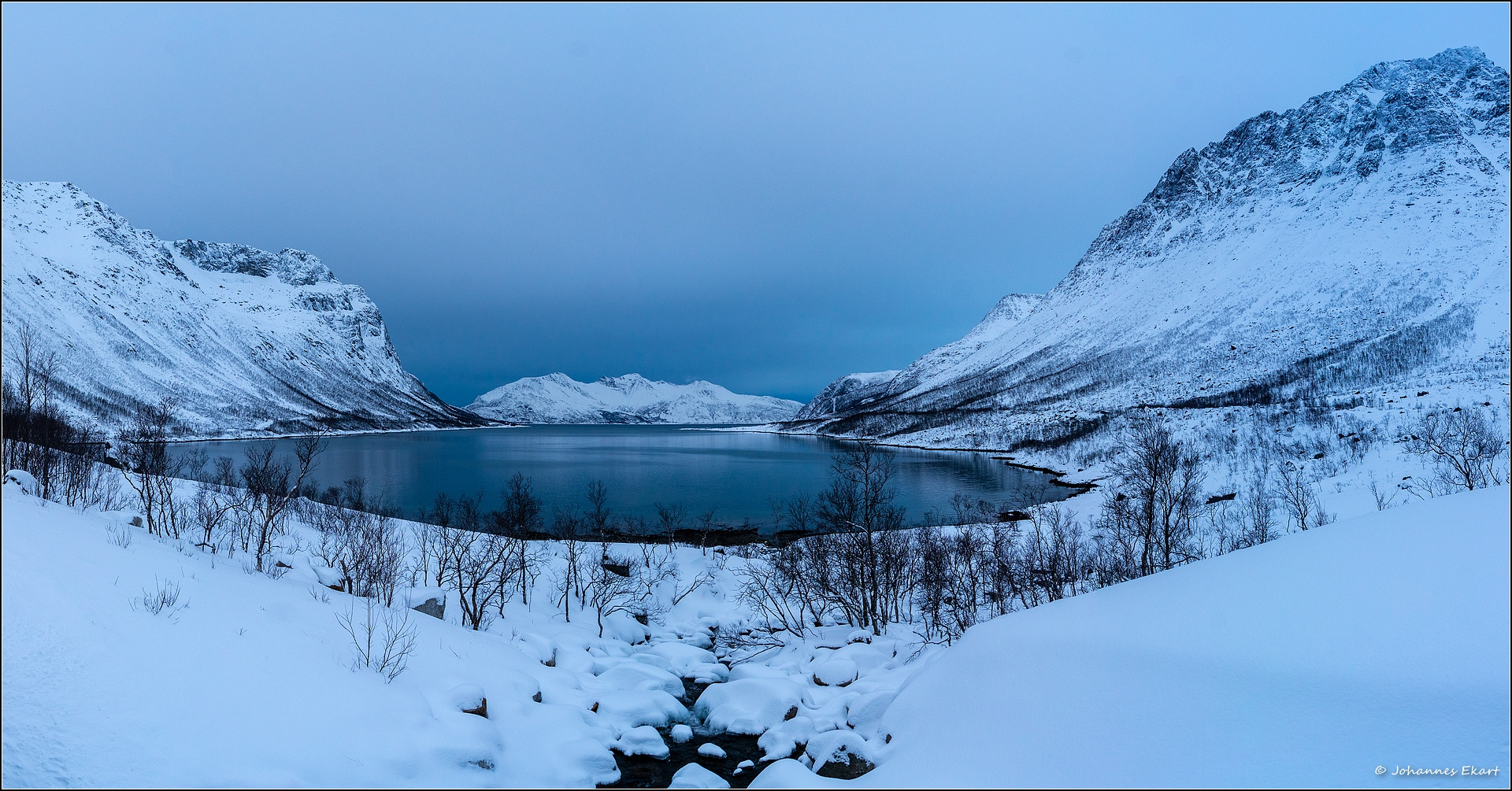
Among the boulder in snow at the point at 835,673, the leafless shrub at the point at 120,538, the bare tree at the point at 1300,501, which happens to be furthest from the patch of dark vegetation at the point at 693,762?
the bare tree at the point at 1300,501

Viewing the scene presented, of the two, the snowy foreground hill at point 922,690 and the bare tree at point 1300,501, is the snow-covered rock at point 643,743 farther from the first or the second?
the bare tree at point 1300,501

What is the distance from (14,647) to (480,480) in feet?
269

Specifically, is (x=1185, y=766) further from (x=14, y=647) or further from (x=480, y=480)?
(x=480, y=480)

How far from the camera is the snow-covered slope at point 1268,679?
18.6 feet

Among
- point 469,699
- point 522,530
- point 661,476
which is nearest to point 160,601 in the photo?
point 469,699

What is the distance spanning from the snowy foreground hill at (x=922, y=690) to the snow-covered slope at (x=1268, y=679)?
3cm

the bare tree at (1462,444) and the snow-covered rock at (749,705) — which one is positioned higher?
the bare tree at (1462,444)

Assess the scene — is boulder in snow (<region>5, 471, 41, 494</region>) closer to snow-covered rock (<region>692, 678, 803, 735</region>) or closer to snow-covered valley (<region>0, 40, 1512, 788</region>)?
snow-covered valley (<region>0, 40, 1512, 788</region>)

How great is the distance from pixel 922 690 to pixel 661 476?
276 feet

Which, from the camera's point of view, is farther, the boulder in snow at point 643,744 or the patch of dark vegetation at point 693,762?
the boulder in snow at point 643,744

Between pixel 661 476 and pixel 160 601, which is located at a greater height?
pixel 661 476

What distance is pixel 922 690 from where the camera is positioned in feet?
42.0

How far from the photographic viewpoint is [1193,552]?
120ft

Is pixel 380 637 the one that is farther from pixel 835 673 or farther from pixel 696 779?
pixel 835 673
